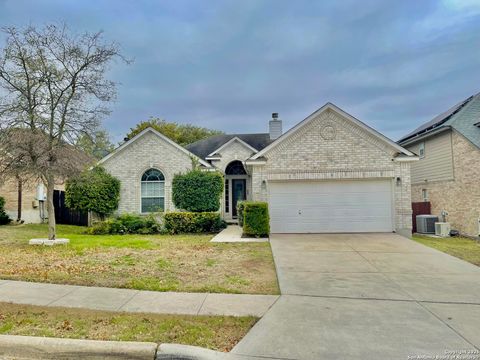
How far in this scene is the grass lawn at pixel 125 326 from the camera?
3.88 metres

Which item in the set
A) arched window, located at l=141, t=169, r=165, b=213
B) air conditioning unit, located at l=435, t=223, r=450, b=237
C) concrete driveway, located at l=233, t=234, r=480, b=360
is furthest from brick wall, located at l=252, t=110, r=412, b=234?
arched window, located at l=141, t=169, r=165, b=213

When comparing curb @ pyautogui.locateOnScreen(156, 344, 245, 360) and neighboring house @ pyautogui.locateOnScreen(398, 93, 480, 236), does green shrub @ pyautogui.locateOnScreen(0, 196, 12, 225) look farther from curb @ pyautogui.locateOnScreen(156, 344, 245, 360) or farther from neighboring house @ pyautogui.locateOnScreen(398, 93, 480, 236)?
neighboring house @ pyautogui.locateOnScreen(398, 93, 480, 236)

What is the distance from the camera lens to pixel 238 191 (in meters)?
20.2

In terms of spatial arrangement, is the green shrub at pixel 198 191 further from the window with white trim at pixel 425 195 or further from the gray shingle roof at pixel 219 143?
the window with white trim at pixel 425 195

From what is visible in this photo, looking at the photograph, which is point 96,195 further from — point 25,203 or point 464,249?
point 464,249

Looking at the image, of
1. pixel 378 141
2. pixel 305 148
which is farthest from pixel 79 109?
pixel 378 141

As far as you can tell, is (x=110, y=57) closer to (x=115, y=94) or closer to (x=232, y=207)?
(x=115, y=94)

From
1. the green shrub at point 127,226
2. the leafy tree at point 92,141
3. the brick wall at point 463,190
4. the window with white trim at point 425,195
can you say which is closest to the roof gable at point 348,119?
the brick wall at point 463,190

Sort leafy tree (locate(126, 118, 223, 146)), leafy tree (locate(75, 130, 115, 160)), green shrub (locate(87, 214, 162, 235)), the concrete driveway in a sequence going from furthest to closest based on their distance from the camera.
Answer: leafy tree (locate(126, 118, 223, 146)), green shrub (locate(87, 214, 162, 235)), leafy tree (locate(75, 130, 115, 160)), the concrete driveway

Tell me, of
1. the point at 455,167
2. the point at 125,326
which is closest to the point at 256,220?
the point at 125,326

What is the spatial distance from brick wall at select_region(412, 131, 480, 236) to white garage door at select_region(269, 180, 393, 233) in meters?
3.69

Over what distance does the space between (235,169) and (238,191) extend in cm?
147

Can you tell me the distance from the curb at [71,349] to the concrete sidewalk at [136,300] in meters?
1.16

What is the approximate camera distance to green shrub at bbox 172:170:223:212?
636 inches
